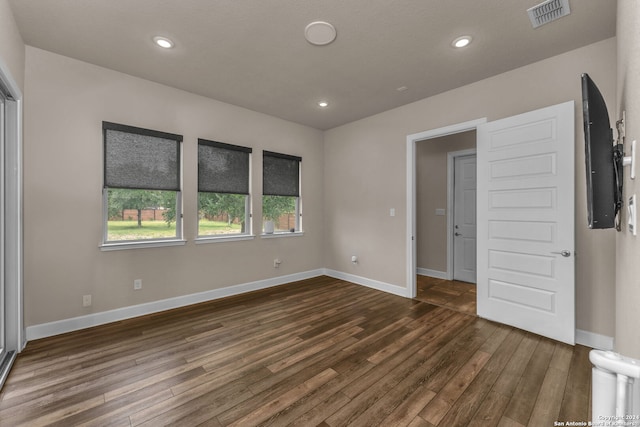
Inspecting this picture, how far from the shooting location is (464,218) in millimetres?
4941

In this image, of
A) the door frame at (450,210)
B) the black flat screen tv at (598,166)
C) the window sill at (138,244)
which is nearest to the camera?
the black flat screen tv at (598,166)

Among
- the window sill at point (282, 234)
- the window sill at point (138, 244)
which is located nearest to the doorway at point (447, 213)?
the window sill at point (282, 234)

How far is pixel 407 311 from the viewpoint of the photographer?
3459 mm

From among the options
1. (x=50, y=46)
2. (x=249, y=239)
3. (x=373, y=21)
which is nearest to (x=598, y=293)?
(x=373, y=21)

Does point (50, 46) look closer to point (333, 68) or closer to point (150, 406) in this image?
point (333, 68)

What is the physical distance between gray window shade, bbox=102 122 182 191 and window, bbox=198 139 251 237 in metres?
0.36

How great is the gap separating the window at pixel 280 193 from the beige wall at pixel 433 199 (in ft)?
7.82

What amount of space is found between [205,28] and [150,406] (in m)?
2.93

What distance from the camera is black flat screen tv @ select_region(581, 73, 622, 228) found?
51.1 inches

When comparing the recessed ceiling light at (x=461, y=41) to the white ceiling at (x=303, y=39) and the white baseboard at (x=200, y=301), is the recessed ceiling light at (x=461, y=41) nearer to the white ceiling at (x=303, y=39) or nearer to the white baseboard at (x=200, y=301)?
the white ceiling at (x=303, y=39)

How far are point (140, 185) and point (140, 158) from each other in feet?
1.06

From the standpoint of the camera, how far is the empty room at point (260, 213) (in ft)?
6.08

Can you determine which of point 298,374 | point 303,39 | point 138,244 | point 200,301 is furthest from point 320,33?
point 200,301

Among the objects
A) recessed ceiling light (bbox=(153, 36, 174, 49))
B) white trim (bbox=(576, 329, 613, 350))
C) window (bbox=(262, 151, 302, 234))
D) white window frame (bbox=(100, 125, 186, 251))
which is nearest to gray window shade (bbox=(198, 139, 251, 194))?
white window frame (bbox=(100, 125, 186, 251))
